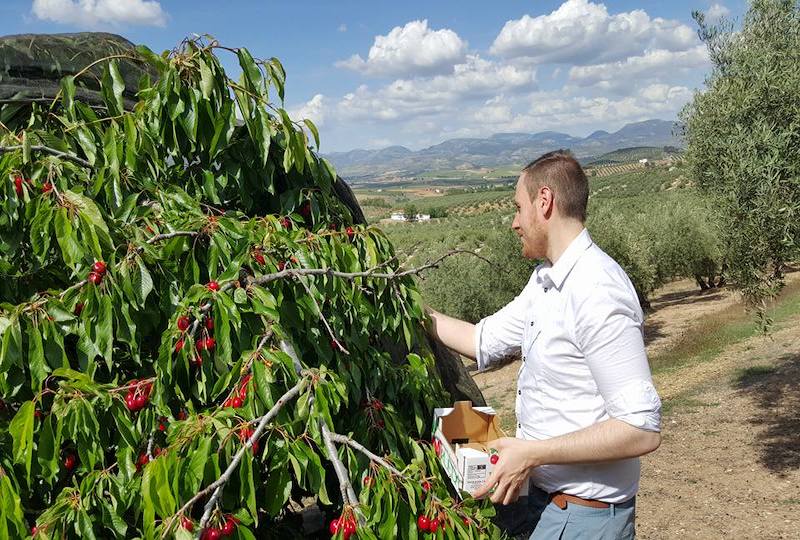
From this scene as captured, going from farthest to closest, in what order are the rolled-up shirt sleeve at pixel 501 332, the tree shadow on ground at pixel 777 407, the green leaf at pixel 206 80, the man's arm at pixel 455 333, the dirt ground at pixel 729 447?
the tree shadow on ground at pixel 777 407, the dirt ground at pixel 729 447, the man's arm at pixel 455 333, the rolled-up shirt sleeve at pixel 501 332, the green leaf at pixel 206 80

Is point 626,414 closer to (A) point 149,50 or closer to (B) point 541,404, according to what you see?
(B) point 541,404

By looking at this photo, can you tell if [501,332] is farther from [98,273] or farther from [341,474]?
[98,273]

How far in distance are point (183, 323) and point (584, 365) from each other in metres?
1.66

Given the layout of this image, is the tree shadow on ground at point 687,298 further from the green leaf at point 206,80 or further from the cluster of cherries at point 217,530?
the cluster of cherries at point 217,530

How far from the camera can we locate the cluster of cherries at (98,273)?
256cm

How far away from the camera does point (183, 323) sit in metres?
2.52

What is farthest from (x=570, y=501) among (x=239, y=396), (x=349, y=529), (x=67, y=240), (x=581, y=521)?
(x=67, y=240)

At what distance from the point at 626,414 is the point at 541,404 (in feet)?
1.67

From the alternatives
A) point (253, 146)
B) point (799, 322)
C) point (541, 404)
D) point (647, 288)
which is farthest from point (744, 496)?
point (647, 288)

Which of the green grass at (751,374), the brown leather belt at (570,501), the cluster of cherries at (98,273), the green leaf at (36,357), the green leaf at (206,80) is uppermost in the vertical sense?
the green leaf at (206,80)

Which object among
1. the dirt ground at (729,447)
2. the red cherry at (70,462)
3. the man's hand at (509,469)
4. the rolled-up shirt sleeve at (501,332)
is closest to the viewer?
the man's hand at (509,469)

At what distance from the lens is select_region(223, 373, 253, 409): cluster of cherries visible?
94.0 inches

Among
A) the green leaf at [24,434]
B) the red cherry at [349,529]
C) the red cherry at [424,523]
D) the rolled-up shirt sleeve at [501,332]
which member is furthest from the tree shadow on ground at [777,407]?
the green leaf at [24,434]

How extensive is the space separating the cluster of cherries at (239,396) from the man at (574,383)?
3.29ft
